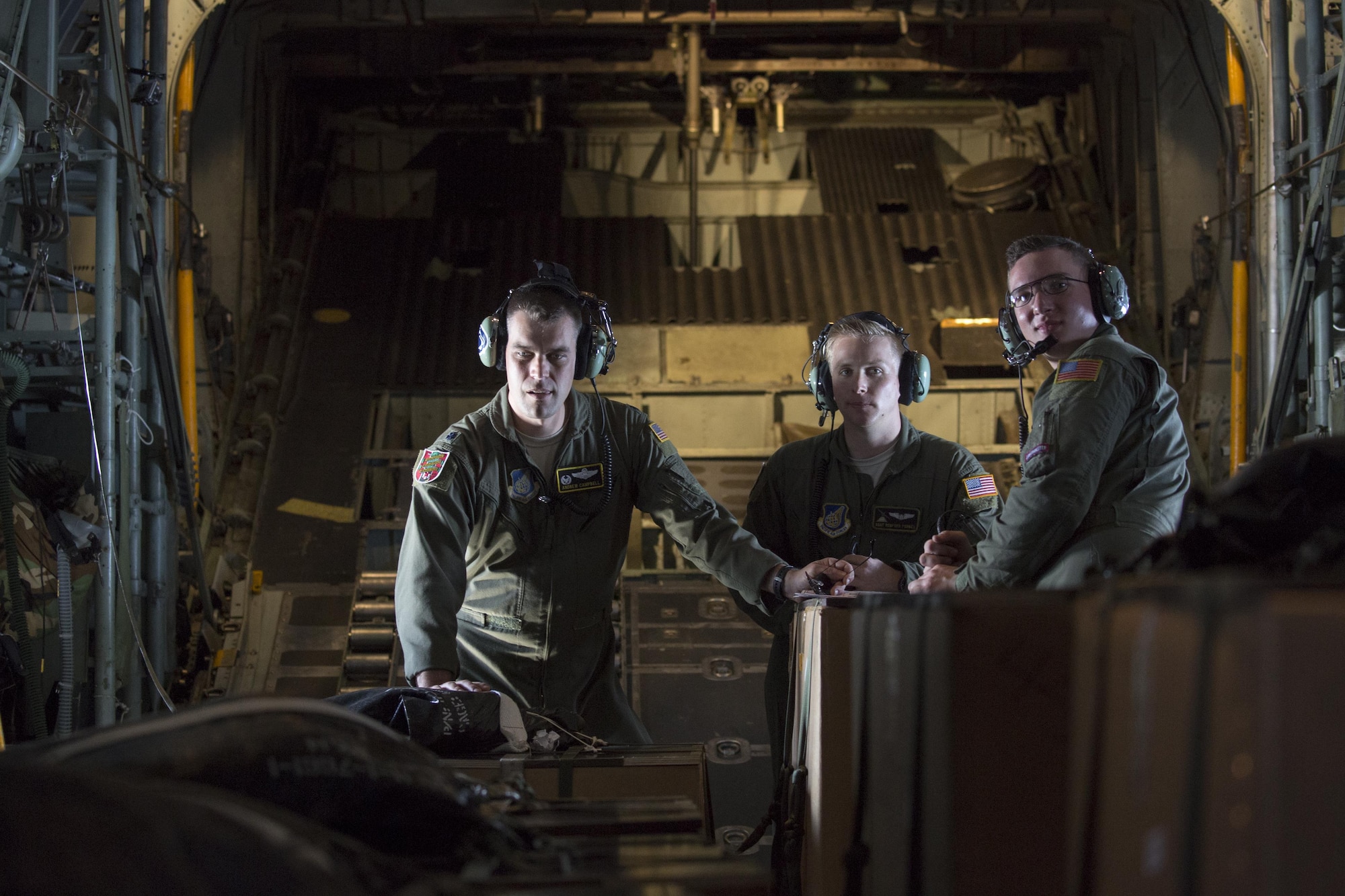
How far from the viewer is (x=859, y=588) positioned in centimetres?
281

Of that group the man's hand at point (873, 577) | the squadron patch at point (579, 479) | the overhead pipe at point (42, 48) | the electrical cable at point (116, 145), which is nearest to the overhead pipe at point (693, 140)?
the electrical cable at point (116, 145)

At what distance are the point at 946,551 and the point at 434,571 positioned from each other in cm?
131

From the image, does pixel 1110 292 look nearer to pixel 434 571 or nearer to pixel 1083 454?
pixel 1083 454

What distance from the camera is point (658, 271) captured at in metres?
7.11

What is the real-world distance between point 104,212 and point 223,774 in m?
3.51

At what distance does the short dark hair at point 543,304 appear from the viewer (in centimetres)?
295

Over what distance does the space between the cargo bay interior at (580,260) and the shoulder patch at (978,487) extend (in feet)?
2.61

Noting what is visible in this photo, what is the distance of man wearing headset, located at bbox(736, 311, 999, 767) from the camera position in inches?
125

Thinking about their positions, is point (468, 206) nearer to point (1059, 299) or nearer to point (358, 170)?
point (358, 170)

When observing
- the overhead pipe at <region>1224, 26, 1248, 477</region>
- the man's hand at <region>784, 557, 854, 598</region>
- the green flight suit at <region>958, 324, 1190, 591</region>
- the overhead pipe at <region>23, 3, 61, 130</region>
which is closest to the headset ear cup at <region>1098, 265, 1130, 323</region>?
the green flight suit at <region>958, 324, 1190, 591</region>

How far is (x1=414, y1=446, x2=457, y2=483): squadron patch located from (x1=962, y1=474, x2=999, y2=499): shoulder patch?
1.48m

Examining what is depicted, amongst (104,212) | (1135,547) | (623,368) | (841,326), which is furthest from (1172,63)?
(104,212)

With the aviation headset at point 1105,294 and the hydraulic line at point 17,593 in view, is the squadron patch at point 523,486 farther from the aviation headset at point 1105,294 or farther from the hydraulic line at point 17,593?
the hydraulic line at point 17,593

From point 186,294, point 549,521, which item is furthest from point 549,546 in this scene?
point 186,294
